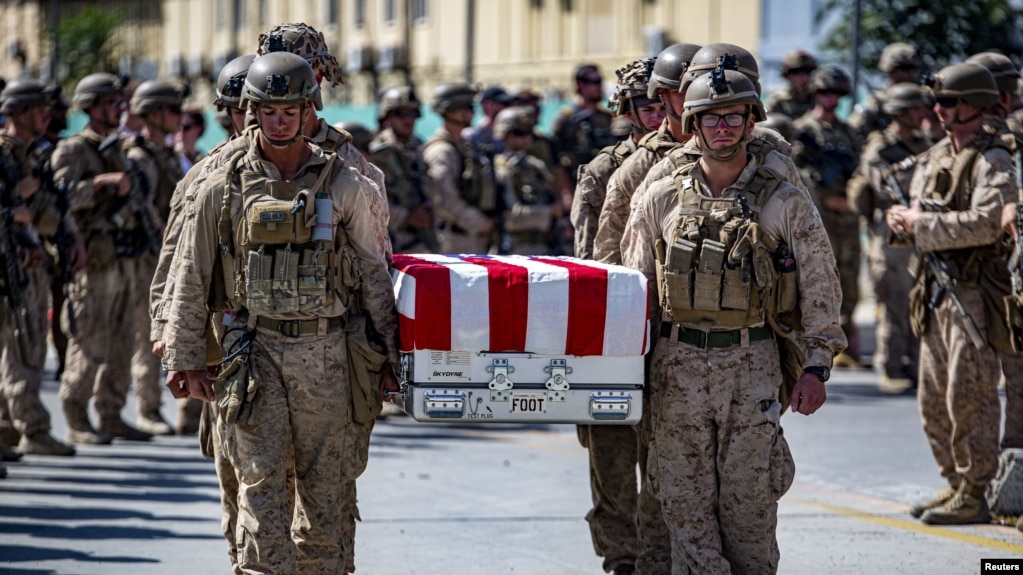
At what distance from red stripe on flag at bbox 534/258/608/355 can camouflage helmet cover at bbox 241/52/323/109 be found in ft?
4.05

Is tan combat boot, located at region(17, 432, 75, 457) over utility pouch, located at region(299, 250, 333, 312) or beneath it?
beneath

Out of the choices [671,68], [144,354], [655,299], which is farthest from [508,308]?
[144,354]

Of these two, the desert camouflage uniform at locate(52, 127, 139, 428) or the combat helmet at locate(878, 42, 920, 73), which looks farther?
the combat helmet at locate(878, 42, 920, 73)

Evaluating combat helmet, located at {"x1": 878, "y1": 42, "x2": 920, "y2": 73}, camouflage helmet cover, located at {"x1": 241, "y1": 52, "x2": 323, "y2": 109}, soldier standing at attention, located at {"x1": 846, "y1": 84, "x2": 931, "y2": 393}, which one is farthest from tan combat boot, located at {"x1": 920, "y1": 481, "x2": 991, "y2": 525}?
combat helmet, located at {"x1": 878, "y1": 42, "x2": 920, "y2": 73}

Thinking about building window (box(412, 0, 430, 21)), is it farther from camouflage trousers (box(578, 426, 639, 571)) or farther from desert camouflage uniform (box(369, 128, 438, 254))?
camouflage trousers (box(578, 426, 639, 571))

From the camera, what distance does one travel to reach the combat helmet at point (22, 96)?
10477 mm

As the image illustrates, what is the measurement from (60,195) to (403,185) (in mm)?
2797

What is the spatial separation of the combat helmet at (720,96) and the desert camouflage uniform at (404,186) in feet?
20.4

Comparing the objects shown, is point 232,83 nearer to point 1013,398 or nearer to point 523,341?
point 523,341

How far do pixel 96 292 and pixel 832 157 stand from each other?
6633 millimetres

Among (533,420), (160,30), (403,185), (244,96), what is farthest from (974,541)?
(160,30)

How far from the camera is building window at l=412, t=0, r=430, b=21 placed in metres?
41.6

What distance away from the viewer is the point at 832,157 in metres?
14.7

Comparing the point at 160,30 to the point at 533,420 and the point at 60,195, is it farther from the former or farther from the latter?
the point at 533,420
